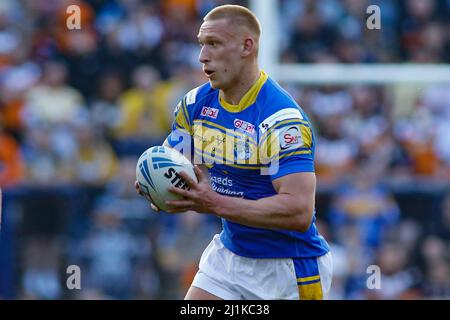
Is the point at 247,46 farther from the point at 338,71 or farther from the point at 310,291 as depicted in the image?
the point at 338,71

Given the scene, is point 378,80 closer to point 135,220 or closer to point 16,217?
point 135,220

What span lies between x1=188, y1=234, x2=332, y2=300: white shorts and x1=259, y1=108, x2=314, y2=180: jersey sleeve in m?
0.60

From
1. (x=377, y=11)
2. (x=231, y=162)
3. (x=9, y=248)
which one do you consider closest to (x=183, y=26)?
(x=377, y=11)

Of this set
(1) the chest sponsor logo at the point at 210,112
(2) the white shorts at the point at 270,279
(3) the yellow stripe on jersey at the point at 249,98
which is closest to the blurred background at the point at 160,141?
(1) the chest sponsor logo at the point at 210,112

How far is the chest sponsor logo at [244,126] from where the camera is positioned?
6.11 meters

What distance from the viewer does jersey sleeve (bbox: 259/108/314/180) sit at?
5840mm

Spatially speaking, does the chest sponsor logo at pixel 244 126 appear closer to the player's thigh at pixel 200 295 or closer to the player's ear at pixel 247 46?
the player's ear at pixel 247 46

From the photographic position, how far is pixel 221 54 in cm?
618

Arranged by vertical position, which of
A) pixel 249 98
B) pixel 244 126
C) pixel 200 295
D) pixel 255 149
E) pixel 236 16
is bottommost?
pixel 200 295

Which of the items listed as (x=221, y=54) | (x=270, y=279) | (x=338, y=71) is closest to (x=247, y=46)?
(x=221, y=54)

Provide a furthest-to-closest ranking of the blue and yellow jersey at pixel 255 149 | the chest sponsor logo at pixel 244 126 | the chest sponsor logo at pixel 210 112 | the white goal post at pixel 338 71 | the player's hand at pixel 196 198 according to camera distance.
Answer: the white goal post at pixel 338 71
the chest sponsor logo at pixel 210 112
the chest sponsor logo at pixel 244 126
the blue and yellow jersey at pixel 255 149
the player's hand at pixel 196 198

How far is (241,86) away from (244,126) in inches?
10.0

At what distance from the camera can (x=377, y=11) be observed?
445 inches

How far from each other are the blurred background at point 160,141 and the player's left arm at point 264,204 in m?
5.08
